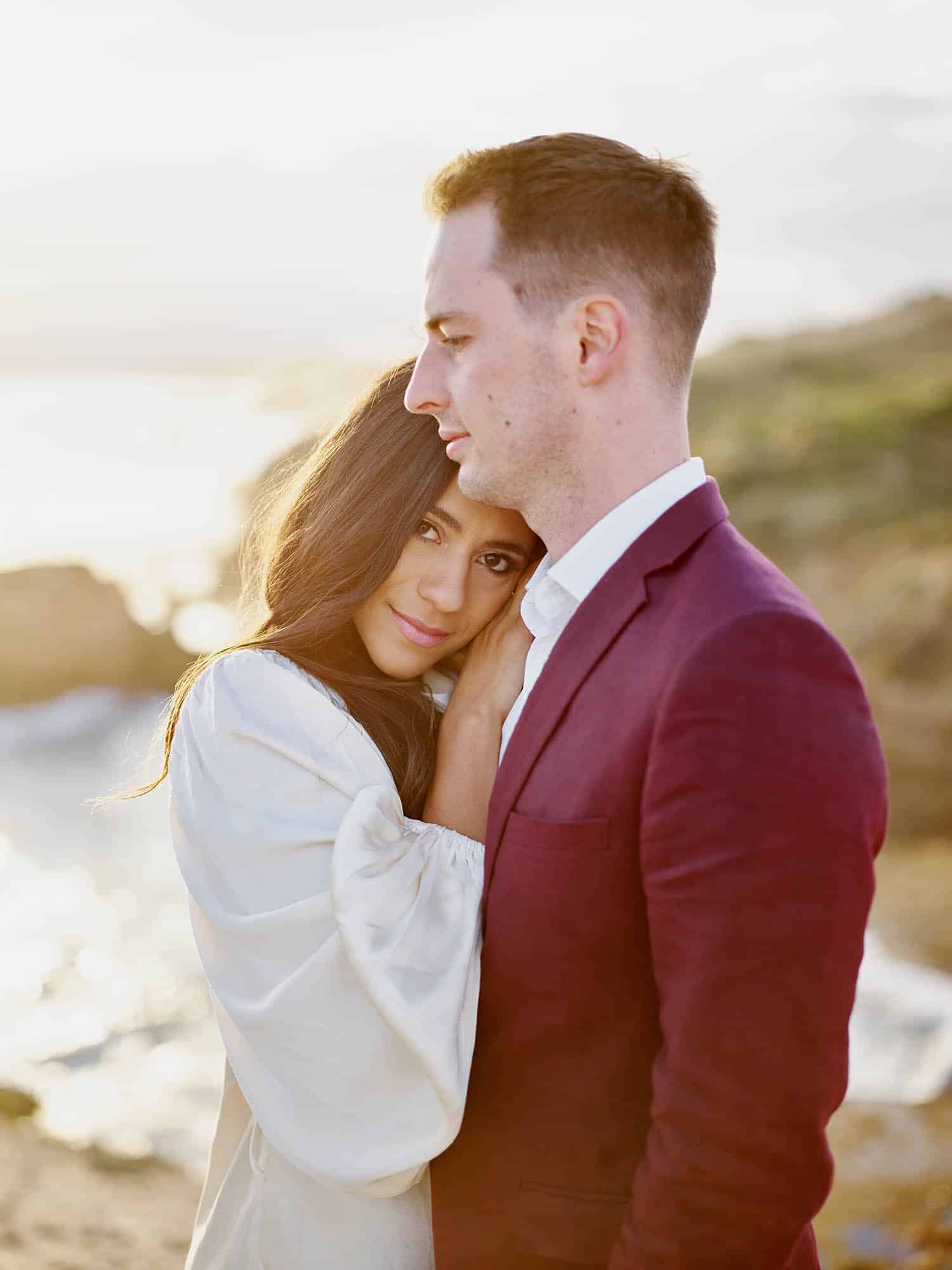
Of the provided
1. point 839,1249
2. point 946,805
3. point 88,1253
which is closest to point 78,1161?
point 88,1253

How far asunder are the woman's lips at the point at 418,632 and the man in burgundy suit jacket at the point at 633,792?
312 millimetres

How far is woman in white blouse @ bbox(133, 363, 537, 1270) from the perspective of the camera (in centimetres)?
172

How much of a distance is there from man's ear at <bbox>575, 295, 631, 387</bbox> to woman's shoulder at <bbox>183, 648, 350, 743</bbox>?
26.7 inches

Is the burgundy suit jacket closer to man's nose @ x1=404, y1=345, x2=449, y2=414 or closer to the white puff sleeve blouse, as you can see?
the white puff sleeve blouse

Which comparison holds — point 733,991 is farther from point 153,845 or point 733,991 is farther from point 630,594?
point 153,845

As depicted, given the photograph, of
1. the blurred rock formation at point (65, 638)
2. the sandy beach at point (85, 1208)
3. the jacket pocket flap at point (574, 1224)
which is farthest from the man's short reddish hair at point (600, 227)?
the blurred rock formation at point (65, 638)

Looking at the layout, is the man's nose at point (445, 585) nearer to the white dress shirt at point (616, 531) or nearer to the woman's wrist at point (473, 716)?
the woman's wrist at point (473, 716)

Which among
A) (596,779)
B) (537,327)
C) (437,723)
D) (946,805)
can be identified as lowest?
(946,805)

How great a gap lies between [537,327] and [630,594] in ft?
1.38

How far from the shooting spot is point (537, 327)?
1754mm

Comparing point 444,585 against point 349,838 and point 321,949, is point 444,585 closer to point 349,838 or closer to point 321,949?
point 349,838

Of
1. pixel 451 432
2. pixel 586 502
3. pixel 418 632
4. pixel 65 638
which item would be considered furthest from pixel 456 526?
pixel 65 638

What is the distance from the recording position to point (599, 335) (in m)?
1.74

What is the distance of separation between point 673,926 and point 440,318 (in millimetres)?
955
